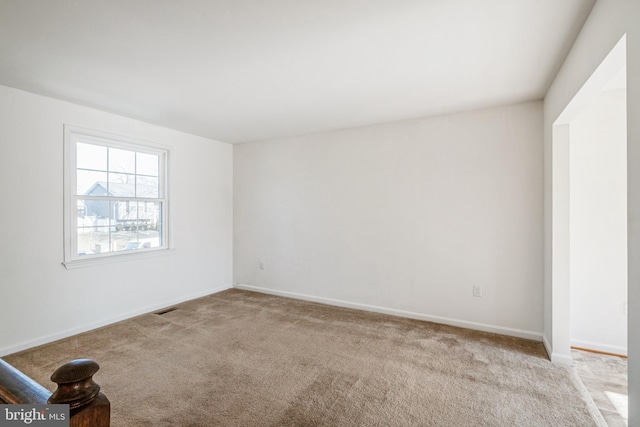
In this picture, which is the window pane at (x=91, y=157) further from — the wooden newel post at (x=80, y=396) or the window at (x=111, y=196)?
the wooden newel post at (x=80, y=396)

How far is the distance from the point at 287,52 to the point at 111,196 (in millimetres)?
2822

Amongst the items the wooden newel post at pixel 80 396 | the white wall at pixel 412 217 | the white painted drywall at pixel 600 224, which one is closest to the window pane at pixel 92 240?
the white wall at pixel 412 217

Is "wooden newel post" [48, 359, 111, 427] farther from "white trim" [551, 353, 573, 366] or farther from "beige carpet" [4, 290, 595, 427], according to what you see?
"white trim" [551, 353, 573, 366]

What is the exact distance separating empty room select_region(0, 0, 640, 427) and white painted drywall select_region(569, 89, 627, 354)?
20mm

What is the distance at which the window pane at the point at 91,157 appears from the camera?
3.28 m

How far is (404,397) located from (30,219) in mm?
3675

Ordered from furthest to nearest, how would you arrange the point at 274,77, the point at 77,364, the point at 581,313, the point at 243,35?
the point at 581,313 < the point at 274,77 < the point at 243,35 < the point at 77,364

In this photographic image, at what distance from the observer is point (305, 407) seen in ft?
6.55

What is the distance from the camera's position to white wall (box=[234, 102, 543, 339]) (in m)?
3.09

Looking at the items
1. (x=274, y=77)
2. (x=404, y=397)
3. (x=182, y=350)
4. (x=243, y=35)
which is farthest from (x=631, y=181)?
(x=182, y=350)

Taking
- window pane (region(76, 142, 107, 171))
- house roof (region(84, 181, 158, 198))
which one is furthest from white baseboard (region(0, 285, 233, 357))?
window pane (region(76, 142, 107, 171))

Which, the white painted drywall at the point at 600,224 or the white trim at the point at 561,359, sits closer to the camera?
the white trim at the point at 561,359

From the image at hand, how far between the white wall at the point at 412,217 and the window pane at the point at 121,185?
65.5 inches

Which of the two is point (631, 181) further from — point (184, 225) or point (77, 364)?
point (184, 225)
